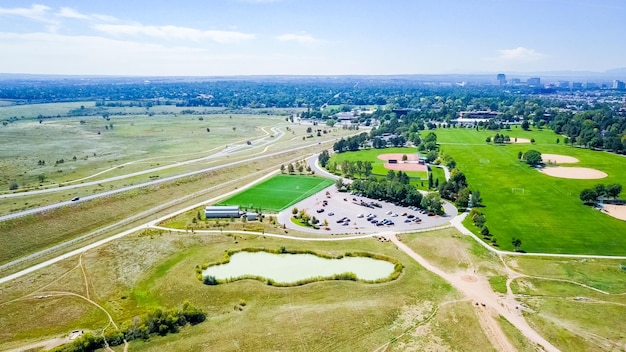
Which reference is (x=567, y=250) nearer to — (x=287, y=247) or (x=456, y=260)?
(x=456, y=260)

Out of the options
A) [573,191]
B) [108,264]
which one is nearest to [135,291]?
[108,264]

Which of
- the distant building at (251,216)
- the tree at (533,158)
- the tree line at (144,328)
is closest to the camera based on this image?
the tree line at (144,328)

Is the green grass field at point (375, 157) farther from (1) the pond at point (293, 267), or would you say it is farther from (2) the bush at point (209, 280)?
(2) the bush at point (209, 280)

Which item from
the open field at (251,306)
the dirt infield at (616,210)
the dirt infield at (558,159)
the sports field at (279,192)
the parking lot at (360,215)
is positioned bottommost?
the open field at (251,306)

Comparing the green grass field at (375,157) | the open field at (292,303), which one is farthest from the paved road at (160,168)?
the open field at (292,303)

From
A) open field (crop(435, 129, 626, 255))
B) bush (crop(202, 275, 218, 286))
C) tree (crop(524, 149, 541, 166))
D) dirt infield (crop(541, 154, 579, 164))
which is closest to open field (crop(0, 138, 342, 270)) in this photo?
bush (crop(202, 275, 218, 286))

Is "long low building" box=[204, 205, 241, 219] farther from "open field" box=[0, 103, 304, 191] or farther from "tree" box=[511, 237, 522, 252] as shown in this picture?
"tree" box=[511, 237, 522, 252]
